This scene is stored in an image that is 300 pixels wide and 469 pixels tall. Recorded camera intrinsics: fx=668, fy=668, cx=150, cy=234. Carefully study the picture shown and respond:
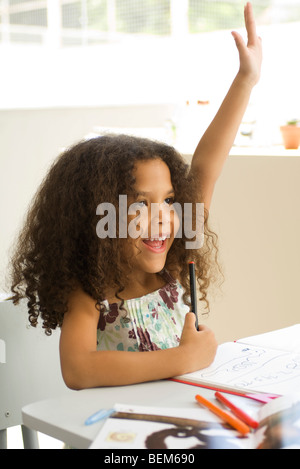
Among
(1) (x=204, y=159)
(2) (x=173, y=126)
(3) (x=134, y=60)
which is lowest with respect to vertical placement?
(1) (x=204, y=159)

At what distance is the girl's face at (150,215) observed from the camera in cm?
109

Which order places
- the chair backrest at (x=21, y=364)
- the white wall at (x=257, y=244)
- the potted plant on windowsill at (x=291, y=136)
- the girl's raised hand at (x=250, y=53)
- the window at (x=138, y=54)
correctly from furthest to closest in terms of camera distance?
the window at (x=138, y=54), the potted plant on windowsill at (x=291, y=136), the white wall at (x=257, y=244), the chair backrest at (x=21, y=364), the girl's raised hand at (x=250, y=53)

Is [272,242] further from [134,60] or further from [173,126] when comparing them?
[134,60]

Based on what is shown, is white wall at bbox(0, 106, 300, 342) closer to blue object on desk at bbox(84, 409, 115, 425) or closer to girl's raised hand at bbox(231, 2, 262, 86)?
girl's raised hand at bbox(231, 2, 262, 86)

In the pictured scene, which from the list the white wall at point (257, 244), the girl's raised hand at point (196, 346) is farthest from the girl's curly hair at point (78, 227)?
the white wall at point (257, 244)

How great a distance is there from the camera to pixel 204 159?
4.31 ft

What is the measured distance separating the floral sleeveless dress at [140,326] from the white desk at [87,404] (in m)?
0.16

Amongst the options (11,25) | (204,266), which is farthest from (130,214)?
(11,25)

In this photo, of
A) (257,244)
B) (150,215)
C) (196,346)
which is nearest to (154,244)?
(150,215)

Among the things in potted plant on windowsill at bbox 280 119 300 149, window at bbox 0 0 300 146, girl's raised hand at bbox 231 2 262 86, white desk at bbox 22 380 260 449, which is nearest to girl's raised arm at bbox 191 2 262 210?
girl's raised hand at bbox 231 2 262 86

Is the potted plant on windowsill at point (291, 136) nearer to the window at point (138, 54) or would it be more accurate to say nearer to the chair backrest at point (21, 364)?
the window at point (138, 54)

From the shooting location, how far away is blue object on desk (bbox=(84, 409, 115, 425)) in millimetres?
792
